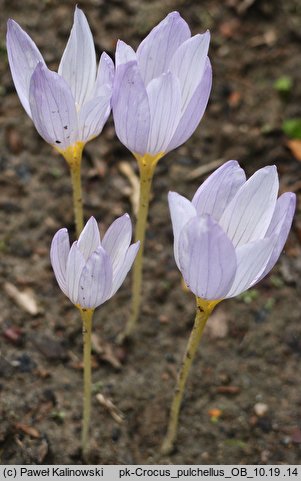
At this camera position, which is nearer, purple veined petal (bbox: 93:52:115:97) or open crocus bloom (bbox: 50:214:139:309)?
open crocus bloom (bbox: 50:214:139:309)

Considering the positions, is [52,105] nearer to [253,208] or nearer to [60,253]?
[60,253]

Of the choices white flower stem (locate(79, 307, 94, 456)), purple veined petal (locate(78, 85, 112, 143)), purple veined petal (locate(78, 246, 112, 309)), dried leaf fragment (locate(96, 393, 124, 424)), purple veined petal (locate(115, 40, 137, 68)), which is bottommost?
dried leaf fragment (locate(96, 393, 124, 424))

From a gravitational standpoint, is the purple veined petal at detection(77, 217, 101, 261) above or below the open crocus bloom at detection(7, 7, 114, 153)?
below

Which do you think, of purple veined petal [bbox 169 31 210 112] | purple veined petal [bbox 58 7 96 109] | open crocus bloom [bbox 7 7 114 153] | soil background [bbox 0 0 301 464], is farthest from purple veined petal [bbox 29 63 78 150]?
soil background [bbox 0 0 301 464]

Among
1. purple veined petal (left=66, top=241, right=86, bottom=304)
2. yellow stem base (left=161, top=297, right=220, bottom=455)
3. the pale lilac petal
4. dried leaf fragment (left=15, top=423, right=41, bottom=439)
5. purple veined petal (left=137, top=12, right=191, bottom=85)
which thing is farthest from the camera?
dried leaf fragment (left=15, top=423, right=41, bottom=439)

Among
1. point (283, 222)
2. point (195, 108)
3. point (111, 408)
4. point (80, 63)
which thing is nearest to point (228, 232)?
point (283, 222)

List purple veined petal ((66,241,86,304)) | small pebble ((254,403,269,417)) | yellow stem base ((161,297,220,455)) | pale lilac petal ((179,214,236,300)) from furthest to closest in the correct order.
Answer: small pebble ((254,403,269,417)) → yellow stem base ((161,297,220,455)) → purple veined petal ((66,241,86,304)) → pale lilac petal ((179,214,236,300))

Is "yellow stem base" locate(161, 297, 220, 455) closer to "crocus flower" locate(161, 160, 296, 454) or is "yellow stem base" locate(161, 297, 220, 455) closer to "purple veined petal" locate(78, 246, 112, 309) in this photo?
"crocus flower" locate(161, 160, 296, 454)
